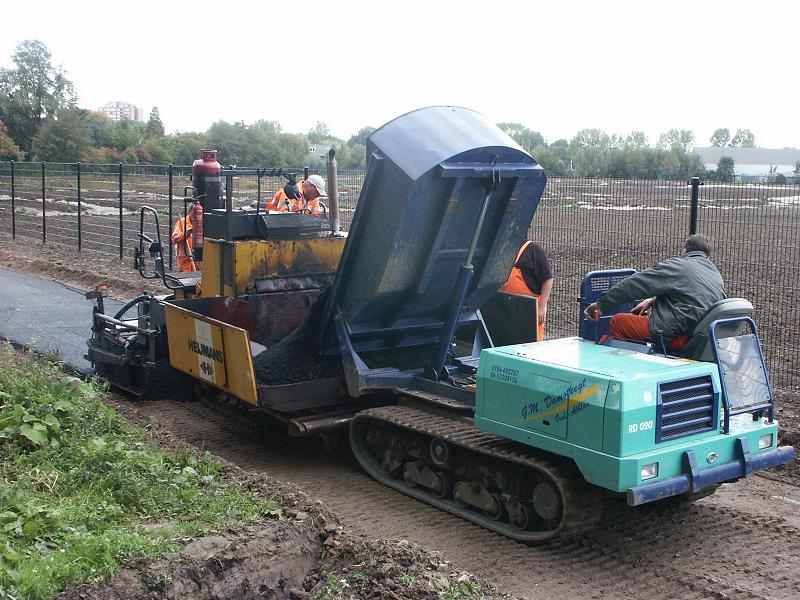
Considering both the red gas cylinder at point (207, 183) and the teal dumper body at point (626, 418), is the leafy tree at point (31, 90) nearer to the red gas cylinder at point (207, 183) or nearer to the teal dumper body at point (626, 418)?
the red gas cylinder at point (207, 183)

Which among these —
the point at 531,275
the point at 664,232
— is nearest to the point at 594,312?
the point at 531,275

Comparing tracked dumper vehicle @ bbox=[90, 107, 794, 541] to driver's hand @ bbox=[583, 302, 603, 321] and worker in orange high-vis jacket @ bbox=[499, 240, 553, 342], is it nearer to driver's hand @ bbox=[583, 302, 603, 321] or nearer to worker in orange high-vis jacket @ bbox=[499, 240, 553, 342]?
driver's hand @ bbox=[583, 302, 603, 321]

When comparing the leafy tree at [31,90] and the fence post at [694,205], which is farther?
the leafy tree at [31,90]

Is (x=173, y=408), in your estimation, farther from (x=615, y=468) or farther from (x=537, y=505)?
(x=615, y=468)

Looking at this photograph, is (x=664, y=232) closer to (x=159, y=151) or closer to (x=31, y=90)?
(x=159, y=151)

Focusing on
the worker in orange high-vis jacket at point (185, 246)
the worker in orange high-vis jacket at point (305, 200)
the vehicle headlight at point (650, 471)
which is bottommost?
the vehicle headlight at point (650, 471)

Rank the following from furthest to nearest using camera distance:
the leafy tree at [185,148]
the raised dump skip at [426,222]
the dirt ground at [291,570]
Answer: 1. the leafy tree at [185,148]
2. the raised dump skip at [426,222]
3. the dirt ground at [291,570]

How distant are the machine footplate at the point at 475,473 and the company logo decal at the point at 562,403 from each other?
28cm

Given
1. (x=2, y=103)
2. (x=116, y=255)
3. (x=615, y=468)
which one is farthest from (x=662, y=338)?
(x=2, y=103)

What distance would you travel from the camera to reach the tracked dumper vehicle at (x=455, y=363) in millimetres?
5445

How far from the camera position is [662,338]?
6.05 meters

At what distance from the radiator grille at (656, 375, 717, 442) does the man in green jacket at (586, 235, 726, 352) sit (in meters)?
0.51

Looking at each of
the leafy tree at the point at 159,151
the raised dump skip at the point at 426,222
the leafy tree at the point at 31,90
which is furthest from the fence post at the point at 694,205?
the leafy tree at the point at 31,90

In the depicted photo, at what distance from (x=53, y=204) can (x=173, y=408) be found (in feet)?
54.3
